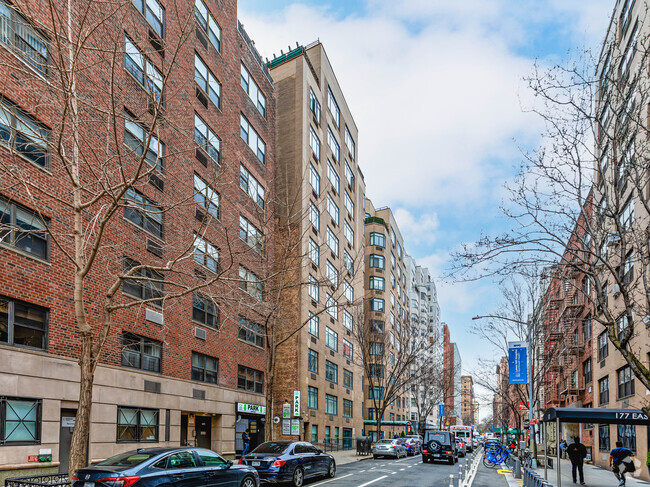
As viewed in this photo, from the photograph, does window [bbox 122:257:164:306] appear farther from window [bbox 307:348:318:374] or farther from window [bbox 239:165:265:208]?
window [bbox 307:348:318:374]

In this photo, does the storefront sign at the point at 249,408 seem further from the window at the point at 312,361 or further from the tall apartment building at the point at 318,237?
the window at the point at 312,361

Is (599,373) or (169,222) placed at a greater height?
(169,222)

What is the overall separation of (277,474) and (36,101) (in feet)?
43.6

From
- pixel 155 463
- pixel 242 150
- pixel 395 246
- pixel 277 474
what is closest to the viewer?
pixel 155 463

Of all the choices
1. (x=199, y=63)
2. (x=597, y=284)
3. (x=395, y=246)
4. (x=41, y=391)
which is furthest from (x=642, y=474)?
(x=395, y=246)

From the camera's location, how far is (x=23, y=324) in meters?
16.1

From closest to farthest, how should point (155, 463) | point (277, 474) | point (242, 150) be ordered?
point (155, 463) → point (277, 474) → point (242, 150)

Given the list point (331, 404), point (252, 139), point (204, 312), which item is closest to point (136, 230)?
point (204, 312)

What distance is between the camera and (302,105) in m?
41.4

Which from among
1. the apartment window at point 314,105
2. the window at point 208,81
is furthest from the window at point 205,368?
the apartment window at point 314,105

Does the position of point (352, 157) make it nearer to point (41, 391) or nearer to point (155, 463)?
point (41, 391)

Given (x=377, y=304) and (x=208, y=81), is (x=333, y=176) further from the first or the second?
(x=377, y=304)

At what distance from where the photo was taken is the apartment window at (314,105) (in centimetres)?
4333

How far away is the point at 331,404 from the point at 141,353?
27276 mm
